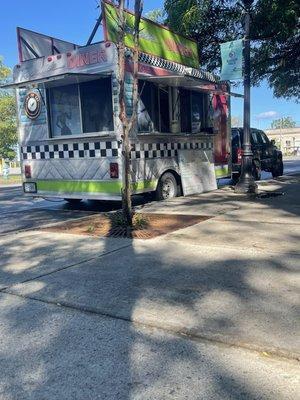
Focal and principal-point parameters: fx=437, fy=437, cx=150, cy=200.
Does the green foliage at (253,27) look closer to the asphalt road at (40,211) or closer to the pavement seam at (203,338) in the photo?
the asphalt road at (40,211)

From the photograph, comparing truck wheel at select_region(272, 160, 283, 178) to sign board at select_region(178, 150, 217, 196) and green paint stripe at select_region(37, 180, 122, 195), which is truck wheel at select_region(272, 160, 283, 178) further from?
green paint stripe at select_region(37, 180, 122, 195)

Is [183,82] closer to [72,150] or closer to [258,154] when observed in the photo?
[72,150]

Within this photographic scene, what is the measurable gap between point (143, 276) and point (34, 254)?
1.85m

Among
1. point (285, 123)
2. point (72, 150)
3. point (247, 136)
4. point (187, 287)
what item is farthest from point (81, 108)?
point (285, 123)

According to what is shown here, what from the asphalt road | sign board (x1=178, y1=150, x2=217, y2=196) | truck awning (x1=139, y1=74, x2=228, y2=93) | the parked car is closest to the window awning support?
truck awning (x1=139, y1=74, x2=228, y2=93)

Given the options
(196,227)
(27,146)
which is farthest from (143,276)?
(27,146)

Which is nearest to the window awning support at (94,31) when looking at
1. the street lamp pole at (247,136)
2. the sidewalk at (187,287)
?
the street lamp pole at (247,136)

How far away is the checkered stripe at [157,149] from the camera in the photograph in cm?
921

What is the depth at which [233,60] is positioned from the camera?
1102cm

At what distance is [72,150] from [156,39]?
3.30 m

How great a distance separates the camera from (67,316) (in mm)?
3580

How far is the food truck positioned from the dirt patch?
1.33 m

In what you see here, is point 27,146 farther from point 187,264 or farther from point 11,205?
point 187,264

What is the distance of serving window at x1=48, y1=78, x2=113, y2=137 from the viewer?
9.06m
